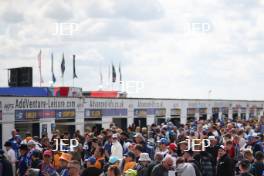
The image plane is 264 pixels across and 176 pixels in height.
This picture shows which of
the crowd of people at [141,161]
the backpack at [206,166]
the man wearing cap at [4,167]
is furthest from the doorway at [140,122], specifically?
the man wearing cap at [4,167]

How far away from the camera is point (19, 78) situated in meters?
34.5

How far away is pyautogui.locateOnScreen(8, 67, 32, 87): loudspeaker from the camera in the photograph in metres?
33.8

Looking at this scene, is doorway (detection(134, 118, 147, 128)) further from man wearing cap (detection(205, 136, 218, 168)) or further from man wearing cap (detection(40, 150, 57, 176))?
man wearing cap (detection(40, 150, 57, 176))

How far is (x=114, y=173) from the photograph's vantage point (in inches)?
341

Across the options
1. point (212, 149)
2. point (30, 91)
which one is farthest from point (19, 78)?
point (212, 149)

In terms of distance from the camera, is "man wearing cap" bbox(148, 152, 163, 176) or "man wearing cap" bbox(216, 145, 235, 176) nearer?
"man wearing cap" bbox(148, 152, 163, 176)

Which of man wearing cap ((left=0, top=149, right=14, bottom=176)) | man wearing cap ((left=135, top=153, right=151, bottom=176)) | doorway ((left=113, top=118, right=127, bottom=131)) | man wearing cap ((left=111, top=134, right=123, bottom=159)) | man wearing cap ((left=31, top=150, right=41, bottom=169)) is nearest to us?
man wearing cap ((left=135, top=153, right=151, bottom=176))

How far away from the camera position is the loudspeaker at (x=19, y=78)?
33781mm

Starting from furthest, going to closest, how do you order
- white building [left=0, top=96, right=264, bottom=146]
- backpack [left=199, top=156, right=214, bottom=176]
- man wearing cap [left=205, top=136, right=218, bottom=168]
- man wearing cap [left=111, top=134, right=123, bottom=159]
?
white building [left=0, top=96, right=264, bottom=146]
man wearing cap [left=111, top=134, right=123, bottom=159]
man wearing cap [left=205, top=136, right=218, bottom=168]
backpack [left=199, top=156, right=214, bottom=176]

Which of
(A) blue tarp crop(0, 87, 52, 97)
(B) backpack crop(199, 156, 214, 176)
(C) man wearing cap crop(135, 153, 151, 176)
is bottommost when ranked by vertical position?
(B) backpack crop(199, 156, 214, 176)

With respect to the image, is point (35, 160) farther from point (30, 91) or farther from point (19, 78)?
point (19, 78)

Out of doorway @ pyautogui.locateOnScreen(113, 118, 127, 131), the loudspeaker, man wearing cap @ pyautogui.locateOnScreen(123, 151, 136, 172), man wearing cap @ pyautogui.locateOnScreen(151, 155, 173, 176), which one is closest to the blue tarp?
the loudspeaker

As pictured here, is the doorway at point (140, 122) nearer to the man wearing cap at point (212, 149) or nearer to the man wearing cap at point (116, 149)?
the man wearing cap at point (116, 149)

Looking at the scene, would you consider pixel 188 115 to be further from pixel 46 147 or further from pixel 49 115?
pixel 46 147
